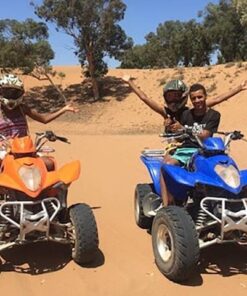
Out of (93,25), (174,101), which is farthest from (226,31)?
(174,101)

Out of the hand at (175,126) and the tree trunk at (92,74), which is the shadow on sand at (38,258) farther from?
→ the tree trunk at (92,74)

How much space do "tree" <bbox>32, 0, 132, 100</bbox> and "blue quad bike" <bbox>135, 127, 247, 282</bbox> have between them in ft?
115

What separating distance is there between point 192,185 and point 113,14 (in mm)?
36254

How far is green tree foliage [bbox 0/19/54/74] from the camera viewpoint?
40375 mm

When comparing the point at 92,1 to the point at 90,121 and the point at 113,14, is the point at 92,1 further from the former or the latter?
the point at 90,121

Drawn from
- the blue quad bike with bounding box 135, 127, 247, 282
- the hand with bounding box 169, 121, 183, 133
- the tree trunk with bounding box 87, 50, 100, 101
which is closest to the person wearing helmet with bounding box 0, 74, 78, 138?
the hand with bounding box 169, 121, 183, 133

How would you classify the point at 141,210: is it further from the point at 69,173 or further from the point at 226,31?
the point at 226,31

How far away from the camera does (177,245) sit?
4855 millimetres

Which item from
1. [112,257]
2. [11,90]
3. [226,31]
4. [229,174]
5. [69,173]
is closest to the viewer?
[229,174]

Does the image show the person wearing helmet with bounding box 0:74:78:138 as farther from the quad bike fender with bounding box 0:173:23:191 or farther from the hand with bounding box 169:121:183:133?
the hand with bounding box 169:121:183:133

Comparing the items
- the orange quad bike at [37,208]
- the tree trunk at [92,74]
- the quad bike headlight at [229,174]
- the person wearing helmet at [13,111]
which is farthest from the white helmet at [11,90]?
the tree trunk at [92,74]

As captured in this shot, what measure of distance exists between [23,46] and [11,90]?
35874mm

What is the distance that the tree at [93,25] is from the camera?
3928 cm

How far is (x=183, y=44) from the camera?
56.0 metres
